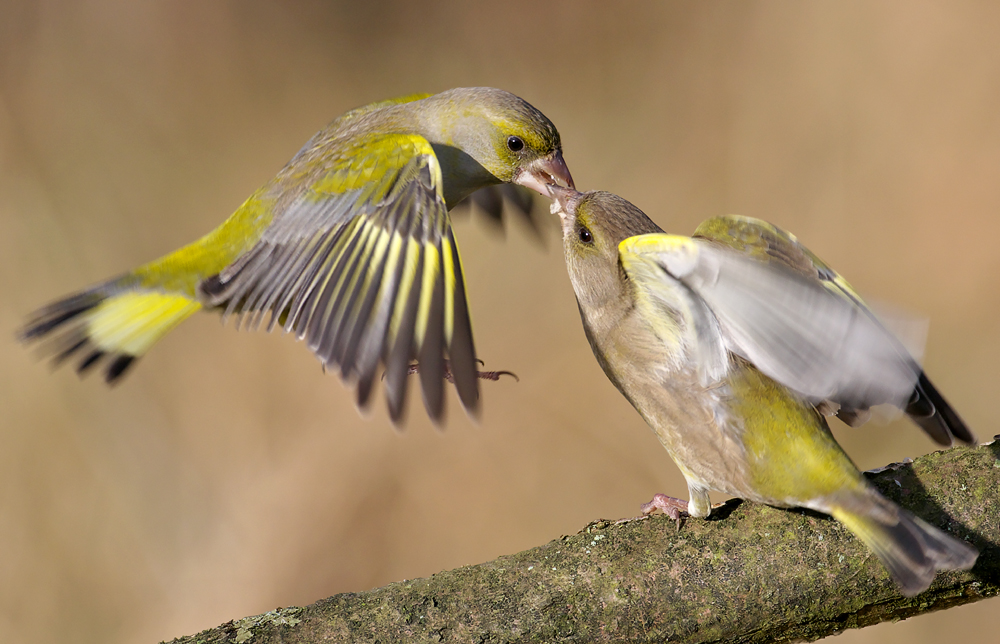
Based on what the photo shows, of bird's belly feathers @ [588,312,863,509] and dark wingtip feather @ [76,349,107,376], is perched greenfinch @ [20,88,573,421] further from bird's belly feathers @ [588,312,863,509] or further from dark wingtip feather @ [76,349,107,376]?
bird's belly feathers @ [588,312,863,509]

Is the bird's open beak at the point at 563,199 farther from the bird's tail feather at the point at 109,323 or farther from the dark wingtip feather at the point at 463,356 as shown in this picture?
the bird's tail feather at the point at 109,323

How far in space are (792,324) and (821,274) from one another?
0.63m

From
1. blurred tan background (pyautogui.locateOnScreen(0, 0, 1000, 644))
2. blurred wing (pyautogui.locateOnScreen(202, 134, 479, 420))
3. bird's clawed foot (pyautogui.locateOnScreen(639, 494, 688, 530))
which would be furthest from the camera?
blurred tan background (pyautogui.locateOnScreen(0, 0, 1000, 644))

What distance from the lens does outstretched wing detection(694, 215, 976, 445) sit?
2801 mm

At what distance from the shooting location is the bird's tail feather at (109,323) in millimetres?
3494

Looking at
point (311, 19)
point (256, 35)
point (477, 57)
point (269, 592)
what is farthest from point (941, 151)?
point (269, 592)

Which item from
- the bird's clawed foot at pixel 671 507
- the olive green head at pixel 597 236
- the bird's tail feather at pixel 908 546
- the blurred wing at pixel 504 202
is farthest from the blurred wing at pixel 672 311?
the blurred wing at pixel 504 202

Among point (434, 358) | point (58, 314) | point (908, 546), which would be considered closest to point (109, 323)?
point (58, 314)

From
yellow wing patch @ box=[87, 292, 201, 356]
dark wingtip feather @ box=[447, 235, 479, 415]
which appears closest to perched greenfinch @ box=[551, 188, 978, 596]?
dark wingtip feather @ box=[447, 235, 479, 415]

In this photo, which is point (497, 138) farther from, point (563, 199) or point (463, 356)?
point (463, 356)

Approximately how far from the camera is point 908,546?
244 centimetres

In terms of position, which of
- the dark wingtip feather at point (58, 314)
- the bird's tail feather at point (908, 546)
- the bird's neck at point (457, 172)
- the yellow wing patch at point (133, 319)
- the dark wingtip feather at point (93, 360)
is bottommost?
the bird's tail feather at point (908, 546)

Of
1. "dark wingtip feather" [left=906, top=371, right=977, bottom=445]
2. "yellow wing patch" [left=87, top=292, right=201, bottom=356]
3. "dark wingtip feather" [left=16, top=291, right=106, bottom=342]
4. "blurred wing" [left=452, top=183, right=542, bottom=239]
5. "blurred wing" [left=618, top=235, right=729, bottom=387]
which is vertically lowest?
"dark wingtip feather" [left=906, top=371, right=977, bottom=445]

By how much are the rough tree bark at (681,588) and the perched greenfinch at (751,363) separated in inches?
4.9
